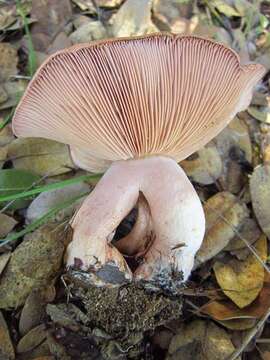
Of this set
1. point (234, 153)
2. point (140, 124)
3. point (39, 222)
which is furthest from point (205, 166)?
point (39, 222)

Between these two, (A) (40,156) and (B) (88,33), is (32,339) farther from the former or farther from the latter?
(B) (88,33)

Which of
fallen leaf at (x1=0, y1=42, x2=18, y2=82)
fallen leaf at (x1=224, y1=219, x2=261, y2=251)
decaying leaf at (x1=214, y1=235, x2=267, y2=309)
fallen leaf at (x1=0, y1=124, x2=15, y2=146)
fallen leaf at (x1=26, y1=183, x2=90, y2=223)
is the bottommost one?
decaying leaf at (x1=214, y1=235, x2=267, y2=309)

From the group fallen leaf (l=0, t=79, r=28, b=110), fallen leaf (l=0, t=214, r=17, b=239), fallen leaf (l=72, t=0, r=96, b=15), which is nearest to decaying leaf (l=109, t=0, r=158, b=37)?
fallen leaf (l=72, t=0, r=96, b=15)

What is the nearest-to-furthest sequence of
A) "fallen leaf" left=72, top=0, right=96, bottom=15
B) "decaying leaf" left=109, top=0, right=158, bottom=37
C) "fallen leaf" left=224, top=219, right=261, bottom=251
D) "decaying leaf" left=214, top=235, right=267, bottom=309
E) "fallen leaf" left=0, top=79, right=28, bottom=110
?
"decaying leaf" left=214, top=235, right=267, bottom=309 → "fallen leaf" left=224, top=219, right=261, bottom=251 → "fallen leaf" left=0, top=79, right=28, bottom=110 → "decaying leaf" left=109, top=0, right=158, bottom=37 → "fallen leaf" left=72, top=0, right=96, bottom=15

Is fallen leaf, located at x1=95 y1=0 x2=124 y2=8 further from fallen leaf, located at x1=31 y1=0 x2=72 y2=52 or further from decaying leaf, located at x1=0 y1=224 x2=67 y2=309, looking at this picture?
decaying leaf, located at x1=0 y1=224 x2=67 y2=309

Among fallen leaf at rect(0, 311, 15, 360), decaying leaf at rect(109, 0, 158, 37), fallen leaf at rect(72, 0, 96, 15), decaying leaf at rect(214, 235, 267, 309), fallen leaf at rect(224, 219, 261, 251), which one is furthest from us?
fallen leaf at rect(72, 0, 96, 15)

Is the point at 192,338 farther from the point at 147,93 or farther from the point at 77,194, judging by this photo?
the point at 147,93
